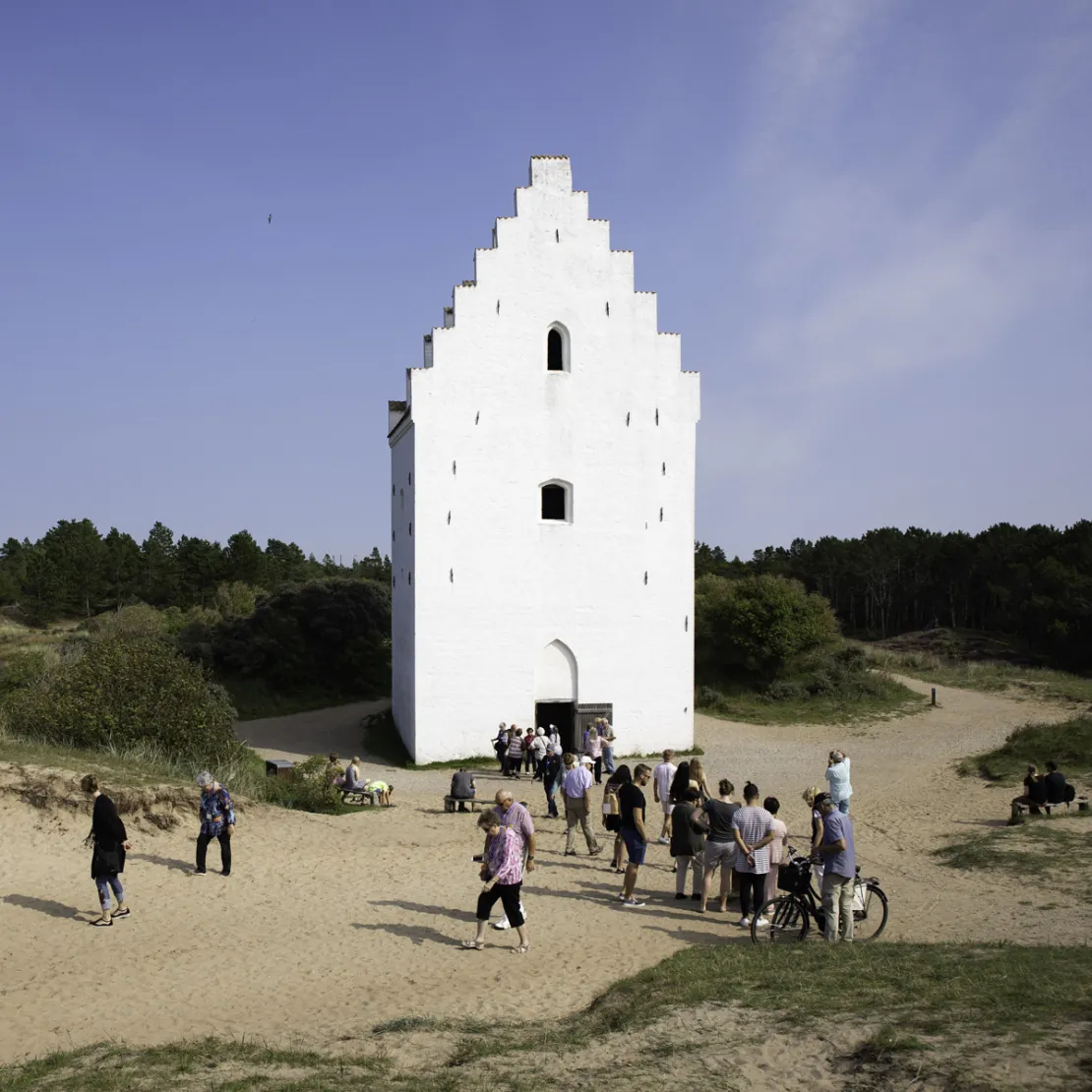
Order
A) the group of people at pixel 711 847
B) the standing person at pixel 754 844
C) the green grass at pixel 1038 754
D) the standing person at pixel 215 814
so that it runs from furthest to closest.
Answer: the green grass at pixel 1038 754
the standing person at pixel 215 814
the standing person at pixel 754 844
the group of people at pixel 711 847

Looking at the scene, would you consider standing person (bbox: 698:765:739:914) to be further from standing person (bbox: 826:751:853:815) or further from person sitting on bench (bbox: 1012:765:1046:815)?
person sitting on bench (bbox: 1012:765:1046:815)

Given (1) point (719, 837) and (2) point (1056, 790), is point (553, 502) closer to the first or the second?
(2) point (1056, 790)

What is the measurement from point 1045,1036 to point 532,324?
73.1ft

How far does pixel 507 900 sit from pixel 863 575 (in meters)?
70.5

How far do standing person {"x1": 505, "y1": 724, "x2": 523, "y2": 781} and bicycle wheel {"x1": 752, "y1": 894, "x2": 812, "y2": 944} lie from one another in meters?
12.7

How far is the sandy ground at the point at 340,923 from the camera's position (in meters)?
10.1

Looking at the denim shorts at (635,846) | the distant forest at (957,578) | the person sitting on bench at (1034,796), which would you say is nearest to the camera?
the denim shorts at (635,846)

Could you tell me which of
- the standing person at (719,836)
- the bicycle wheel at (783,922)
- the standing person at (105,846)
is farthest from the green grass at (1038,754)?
Answer: the standing person at (105,846)

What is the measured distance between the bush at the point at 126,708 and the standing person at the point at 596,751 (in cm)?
795

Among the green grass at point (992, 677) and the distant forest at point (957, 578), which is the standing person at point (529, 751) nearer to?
the green grass at point (992, 677)

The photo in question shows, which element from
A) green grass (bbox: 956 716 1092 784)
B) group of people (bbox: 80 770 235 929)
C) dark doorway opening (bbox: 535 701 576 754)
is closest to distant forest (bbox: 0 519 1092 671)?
green grass (bbox: 956 716 1092 784)

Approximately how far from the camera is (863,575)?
77812 millimetres

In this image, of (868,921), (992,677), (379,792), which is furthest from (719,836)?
(992,677)

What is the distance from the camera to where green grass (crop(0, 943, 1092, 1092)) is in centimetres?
741
